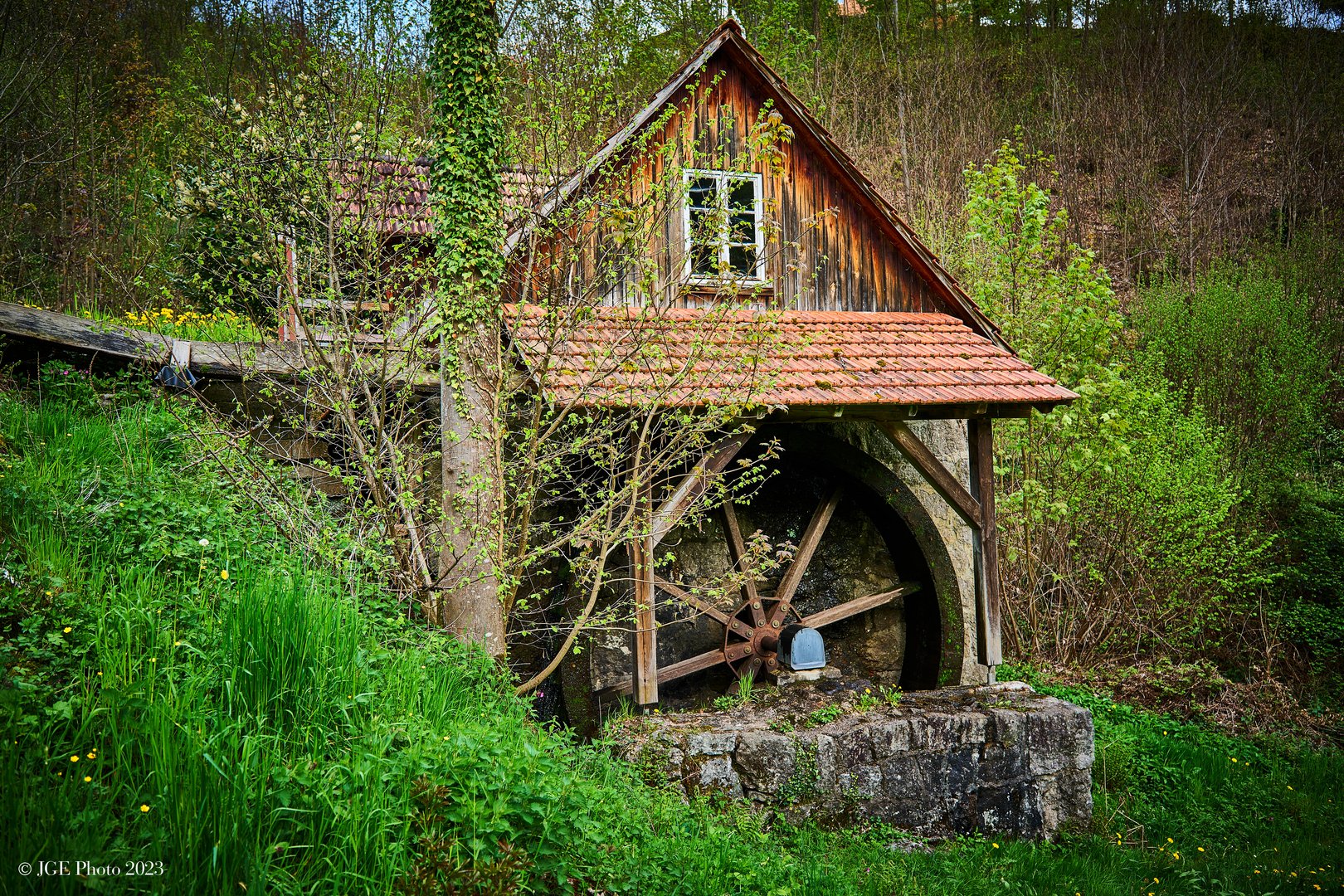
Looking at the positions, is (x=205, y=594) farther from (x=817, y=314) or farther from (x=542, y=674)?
(x=817, y=314)

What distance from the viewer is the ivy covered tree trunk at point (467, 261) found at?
4461 millimetres

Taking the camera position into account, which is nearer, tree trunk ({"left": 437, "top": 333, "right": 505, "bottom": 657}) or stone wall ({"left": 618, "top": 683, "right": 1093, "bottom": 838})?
tree trunk ({"left": 437, "top": 333, "right": 505, "bottom": 657})

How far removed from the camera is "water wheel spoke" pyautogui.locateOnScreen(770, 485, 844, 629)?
7496mm

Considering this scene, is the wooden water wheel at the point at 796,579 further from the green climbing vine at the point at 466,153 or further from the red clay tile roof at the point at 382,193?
the red clay tile roof at the point at 382,193

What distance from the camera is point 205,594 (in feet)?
10.6

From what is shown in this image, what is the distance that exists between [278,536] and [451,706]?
4.46 ft

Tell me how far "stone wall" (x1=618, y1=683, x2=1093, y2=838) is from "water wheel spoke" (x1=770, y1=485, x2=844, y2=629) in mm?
1657

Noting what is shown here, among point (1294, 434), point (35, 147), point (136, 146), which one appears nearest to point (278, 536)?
point (35, 147)

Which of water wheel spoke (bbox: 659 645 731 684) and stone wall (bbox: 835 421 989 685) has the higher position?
stone wall (bbox: 835 421 989 685)

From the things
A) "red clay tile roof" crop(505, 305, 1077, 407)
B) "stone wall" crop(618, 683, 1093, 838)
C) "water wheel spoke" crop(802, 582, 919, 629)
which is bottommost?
"stone wall" crop(618, 683, 1093, 838)

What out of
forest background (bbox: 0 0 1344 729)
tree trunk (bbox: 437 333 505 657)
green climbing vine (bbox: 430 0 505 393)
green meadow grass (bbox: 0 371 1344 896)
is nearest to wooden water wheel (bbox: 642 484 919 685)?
forest background (bbox: 0 0 1344 729)

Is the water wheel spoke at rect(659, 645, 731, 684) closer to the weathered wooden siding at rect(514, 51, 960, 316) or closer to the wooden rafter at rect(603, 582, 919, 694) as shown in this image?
the wooden rafter at rect(603, 582, 919, 694)

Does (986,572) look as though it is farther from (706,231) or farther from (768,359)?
(706,231)

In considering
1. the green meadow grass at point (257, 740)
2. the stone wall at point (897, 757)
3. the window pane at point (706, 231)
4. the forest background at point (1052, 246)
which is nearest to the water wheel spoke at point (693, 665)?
the stone wall at point (897, 757)
